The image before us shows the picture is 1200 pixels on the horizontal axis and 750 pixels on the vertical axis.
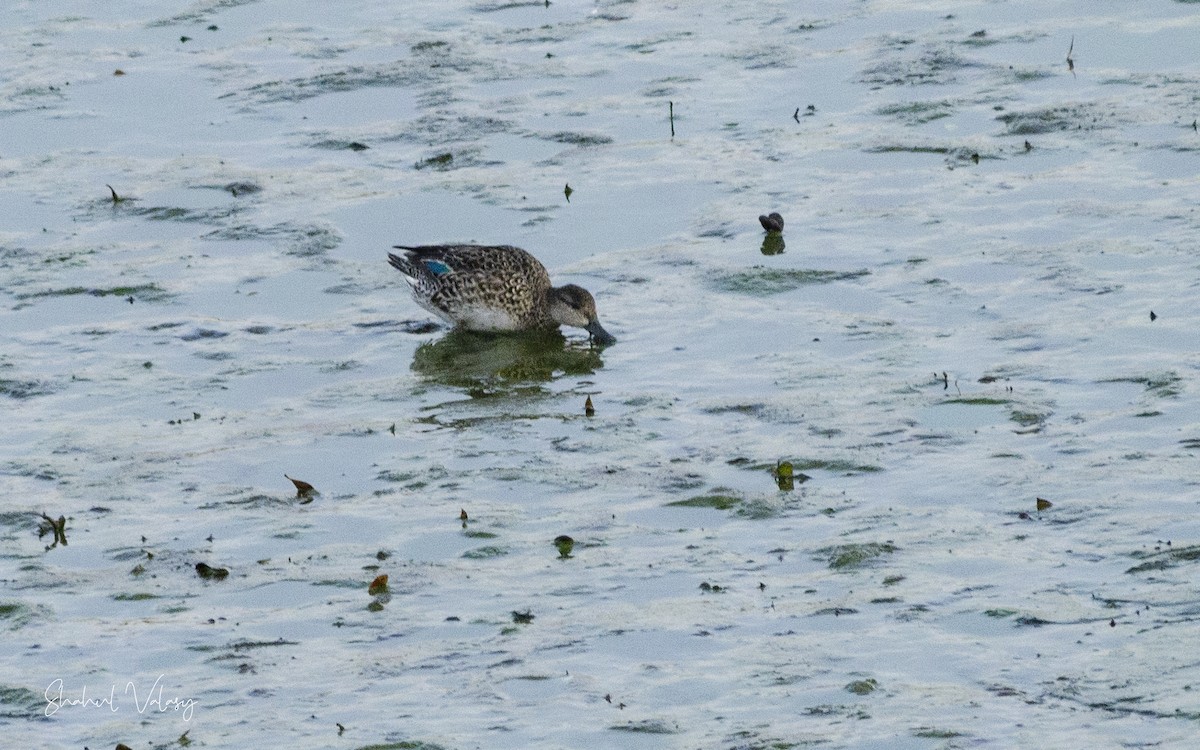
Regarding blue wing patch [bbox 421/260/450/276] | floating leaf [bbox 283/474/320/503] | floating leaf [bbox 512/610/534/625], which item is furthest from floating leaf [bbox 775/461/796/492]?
blue wing patch [bbox 421/260/450/276]

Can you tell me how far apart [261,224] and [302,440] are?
154 inches

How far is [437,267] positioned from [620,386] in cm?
179

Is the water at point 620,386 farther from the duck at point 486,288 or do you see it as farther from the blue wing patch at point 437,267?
the blue wing patch at point 437,267

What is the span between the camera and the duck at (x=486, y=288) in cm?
1216

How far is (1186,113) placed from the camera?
1439 centimetres

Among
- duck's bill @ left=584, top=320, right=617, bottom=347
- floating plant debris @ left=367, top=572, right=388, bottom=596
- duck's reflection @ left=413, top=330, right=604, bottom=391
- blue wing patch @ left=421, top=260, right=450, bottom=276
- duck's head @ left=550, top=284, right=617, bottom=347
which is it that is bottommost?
floating plant debris @ left=367, top=572, right=388, bottom=596

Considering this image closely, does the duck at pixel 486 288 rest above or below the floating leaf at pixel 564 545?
above

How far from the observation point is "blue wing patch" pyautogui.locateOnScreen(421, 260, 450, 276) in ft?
40.1

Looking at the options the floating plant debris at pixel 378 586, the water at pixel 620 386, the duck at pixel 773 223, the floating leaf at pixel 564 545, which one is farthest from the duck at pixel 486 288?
the floating plant debris at pixel 378 586

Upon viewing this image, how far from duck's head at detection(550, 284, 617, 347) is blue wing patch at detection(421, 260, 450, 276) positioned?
741 mm

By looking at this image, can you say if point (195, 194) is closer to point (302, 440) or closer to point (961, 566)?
point (302, 440)

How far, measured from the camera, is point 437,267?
12.3 metres

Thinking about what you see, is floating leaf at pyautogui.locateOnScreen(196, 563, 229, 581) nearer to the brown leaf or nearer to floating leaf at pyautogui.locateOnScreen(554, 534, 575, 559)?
the brown leaf

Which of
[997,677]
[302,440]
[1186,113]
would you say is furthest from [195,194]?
[997,677]
